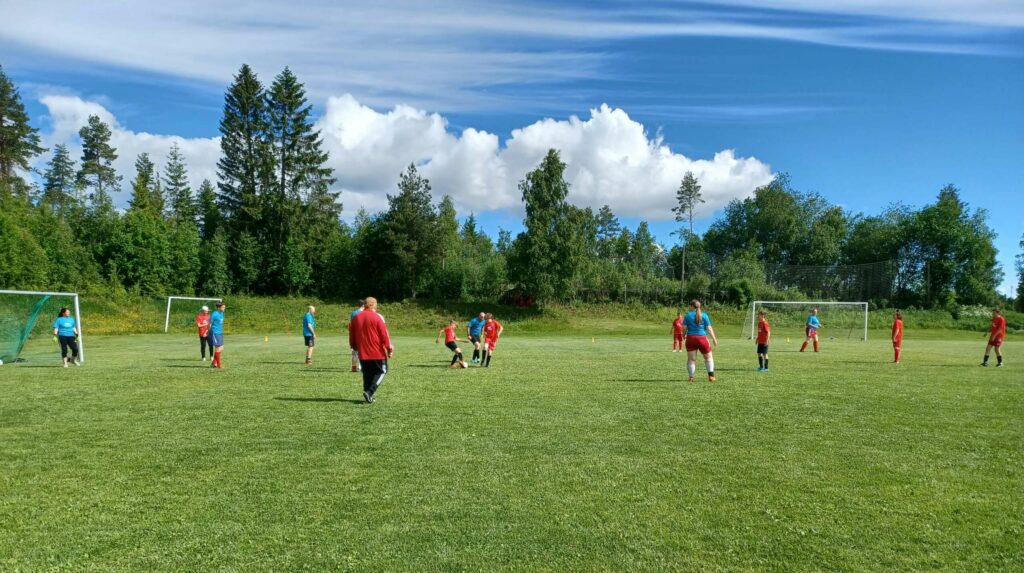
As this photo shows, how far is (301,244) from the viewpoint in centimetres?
5500

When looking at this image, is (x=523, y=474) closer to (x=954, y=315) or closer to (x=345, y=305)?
(x=345, y=305)

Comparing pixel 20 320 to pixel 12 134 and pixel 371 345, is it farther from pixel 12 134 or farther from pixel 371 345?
pixel 12 134

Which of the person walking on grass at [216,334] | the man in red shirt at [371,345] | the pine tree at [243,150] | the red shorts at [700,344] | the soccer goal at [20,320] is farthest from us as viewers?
the pine tree at [243,150]

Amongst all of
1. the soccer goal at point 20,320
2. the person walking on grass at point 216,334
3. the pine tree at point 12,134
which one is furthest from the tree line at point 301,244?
the person walking on grass at point 216,334

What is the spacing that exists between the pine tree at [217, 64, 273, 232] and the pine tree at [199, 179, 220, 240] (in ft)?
9.41

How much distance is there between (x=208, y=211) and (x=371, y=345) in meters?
61.1

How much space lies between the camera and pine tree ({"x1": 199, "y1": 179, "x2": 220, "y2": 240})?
194 feet

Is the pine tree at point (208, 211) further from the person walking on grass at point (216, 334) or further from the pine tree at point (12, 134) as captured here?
the person walking on grass at point (216, 334)

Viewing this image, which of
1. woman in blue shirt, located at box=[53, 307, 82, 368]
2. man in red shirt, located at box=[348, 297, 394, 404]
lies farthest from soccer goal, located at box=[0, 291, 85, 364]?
man in red shirt, located at box=[348, 297, 394, 404]

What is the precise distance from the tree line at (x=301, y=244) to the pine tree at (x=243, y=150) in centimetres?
11

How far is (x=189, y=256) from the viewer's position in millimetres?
50062

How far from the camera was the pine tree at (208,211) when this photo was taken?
5906 centimetres

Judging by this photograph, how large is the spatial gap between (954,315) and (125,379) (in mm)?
69873

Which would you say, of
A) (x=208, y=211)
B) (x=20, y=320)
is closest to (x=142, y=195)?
(x=208, y=211)
